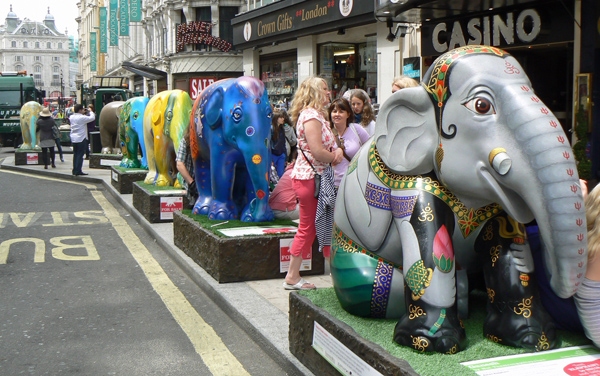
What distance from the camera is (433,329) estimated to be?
282 cm

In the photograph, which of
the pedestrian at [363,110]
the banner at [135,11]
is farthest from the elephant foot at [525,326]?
the banner at [135,11]

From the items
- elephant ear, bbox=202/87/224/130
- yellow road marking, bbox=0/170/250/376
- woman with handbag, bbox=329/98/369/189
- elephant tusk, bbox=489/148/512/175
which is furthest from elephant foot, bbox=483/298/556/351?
elephant ear, bbox=202/87/224/130

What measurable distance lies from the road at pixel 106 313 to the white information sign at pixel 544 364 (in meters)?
1.53

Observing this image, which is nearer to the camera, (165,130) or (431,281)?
(431,281)

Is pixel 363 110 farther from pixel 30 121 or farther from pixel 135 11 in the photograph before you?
pixel 135 11

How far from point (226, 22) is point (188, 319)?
93.1 ft

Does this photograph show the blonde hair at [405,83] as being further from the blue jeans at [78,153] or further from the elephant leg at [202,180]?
the blue jeans at [78,153]

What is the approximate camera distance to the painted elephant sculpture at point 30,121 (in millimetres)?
19453

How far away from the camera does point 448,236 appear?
2.88 m

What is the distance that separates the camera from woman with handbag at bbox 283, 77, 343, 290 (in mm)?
4898

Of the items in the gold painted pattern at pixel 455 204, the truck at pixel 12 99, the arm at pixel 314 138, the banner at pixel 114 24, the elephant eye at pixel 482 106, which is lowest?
the gold painted pattern at pixel 455 204

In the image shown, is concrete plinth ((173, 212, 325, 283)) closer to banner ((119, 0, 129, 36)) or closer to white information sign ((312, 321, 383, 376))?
white information sign ((312, 321, 383, 376))

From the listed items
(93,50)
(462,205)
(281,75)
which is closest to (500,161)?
(462,205)

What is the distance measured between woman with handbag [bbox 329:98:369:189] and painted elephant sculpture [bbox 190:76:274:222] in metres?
0.82
